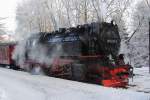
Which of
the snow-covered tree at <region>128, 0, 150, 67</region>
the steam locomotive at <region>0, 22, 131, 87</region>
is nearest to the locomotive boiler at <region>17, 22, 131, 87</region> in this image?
the steam locomotive at <region>0, 22, 131, 87</region>

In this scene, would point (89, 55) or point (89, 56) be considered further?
point (89, 55)

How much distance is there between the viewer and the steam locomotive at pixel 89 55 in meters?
17.7

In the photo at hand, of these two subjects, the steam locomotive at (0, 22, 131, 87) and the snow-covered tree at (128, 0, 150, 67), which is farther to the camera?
the snow-covered tree at (128, 0, 150, 67)

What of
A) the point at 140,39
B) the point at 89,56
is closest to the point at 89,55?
the point at 89,56

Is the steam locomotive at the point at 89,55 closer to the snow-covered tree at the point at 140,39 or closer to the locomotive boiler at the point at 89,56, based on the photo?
the locomotive boiler at the point at 89,56

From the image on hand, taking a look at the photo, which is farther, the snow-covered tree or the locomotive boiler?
the snow-covered tree

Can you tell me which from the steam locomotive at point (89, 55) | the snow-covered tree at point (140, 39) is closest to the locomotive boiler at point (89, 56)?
the steam locomotive at point (89, 55)

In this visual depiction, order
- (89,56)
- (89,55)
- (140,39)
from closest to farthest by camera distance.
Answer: (89,56) → (89,55) → (140,39)

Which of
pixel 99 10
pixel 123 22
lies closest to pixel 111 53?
pixel 99 10

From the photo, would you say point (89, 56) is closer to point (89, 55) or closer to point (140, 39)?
point (89, 55)

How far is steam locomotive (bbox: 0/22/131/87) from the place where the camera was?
58.2ft

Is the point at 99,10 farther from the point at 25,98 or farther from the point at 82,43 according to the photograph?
the point at 25,98

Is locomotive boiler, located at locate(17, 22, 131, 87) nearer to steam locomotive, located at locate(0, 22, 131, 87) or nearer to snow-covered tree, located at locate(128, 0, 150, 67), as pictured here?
steam locomotive, located at locate(0, 22, 131, 87)

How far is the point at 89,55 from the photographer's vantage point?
19062mm
